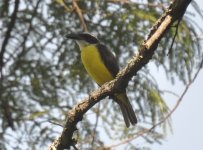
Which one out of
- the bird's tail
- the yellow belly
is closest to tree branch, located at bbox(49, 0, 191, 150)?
the bird's tail

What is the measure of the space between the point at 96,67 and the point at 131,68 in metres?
1.93

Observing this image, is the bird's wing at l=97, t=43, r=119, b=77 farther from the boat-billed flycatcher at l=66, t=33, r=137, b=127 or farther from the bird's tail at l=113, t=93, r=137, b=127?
the bird's tail at l=113, t=93, r=137, b=127

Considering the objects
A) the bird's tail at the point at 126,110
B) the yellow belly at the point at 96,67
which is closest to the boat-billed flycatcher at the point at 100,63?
the yellow belly at the point at 96,67

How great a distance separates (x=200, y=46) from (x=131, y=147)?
97cm

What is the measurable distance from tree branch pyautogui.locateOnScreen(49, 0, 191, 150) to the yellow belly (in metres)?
1.49

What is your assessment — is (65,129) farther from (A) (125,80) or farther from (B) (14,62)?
(B) (14,62)

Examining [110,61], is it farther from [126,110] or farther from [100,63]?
[126,110]

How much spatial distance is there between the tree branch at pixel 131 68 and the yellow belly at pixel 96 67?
1485mm

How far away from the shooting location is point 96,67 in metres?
4.68

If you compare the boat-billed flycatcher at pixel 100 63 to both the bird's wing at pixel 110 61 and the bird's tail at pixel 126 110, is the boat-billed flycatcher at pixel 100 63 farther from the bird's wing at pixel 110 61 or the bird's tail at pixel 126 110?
the bird's tail at pixel 126 110

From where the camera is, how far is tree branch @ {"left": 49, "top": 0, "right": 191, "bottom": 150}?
102 inches

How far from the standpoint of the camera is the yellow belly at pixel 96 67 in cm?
464

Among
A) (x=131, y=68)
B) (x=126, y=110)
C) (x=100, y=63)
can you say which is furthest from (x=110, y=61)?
(x=131, y=68)

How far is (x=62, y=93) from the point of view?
5.96 meters
